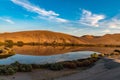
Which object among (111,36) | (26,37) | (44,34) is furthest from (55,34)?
(111,36)

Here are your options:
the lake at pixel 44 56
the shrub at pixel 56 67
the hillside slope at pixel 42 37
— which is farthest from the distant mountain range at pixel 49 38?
the shrub at pixel 56 67

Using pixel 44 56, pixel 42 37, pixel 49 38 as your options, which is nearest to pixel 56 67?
pixel 44 56

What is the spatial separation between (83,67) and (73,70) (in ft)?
6.27

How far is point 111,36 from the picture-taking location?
183 m

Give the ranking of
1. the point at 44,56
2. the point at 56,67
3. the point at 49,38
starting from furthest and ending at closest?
1. the point at 49,38
2. the point at 44,56
3. the point at 56,67

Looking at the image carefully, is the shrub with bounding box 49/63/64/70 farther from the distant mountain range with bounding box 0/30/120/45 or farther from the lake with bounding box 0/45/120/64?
the distant mountain range with bounding box 0/30/120/45

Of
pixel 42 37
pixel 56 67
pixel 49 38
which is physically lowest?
pixel 56 67

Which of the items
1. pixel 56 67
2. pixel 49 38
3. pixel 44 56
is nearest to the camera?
pixel 56 67

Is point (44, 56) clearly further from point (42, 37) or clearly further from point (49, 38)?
point (42, 37)

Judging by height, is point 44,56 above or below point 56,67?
above

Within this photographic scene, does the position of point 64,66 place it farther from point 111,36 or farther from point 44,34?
point 111,36

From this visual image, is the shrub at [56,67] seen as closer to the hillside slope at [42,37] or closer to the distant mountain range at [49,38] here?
the distant mountain range at [49,38]

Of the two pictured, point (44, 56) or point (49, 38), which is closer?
point (44, 56)

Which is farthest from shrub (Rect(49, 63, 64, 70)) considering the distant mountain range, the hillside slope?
the hillside slope
